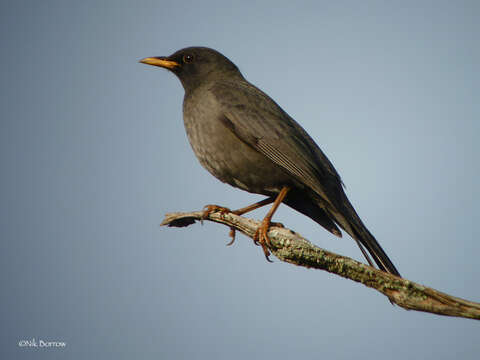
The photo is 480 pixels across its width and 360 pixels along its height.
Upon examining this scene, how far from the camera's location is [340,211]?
5871 mm

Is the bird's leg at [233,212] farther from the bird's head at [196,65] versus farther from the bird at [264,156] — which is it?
the bird's head at [196,65]

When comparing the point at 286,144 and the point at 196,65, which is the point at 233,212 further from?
the point at 196,65

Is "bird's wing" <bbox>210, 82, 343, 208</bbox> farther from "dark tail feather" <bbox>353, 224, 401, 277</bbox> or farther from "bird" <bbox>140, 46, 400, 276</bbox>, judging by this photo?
Result: "dark tail feather" <bbox>353, 224, 401, 277</bbox>

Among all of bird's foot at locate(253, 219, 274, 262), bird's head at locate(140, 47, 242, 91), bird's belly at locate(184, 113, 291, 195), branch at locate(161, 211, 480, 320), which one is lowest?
branch at locate(161, 211, 480, 320)

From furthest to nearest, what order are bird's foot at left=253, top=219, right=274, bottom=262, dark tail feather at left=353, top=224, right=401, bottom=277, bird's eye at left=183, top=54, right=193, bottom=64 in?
1. bird's eye at left=183, top=54, right=193, bottom=64
2. bird's foot at left=253, top=219, right=274, bottom=262
3. dark tail feather at left=353, top=224, right=401, bottom=277

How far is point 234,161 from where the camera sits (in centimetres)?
625

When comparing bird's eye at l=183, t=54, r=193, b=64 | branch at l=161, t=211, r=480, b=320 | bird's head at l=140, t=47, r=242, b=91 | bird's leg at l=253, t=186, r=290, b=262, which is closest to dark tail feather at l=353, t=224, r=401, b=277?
branch at l=161, t=211, r=480, b=320

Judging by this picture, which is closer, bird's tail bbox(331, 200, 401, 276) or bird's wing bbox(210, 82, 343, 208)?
bird's tail bbox(331, 200, 401, 276)

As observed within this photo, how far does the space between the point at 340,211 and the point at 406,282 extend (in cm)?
155

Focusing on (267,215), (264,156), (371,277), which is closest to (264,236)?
(267,215)

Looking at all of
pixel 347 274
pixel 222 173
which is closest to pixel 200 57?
pixel 222 173

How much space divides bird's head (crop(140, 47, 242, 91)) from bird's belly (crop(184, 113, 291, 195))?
1333mm

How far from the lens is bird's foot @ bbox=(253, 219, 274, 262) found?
18.4 feet

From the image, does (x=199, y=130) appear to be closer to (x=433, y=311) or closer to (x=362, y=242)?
(x=362, y=242)
